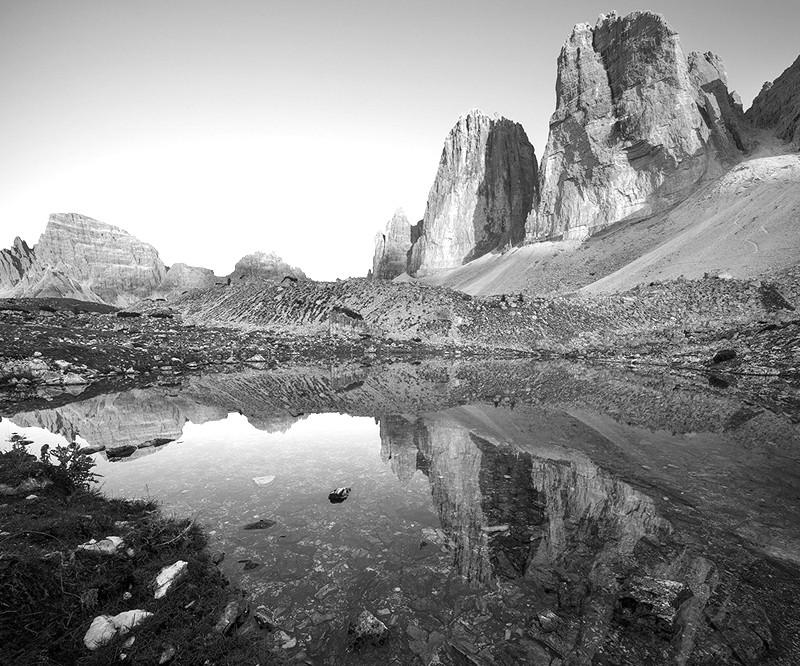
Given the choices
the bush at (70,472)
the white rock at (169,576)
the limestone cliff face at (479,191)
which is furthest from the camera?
the limestone cliff face at (479,191)

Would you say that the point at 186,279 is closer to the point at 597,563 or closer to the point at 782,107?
the point at 597,563

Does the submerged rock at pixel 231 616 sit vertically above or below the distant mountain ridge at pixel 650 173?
below

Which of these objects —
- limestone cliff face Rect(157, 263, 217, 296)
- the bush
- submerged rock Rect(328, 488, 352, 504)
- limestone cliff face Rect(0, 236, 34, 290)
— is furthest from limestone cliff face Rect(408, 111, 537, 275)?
limestone cliff face Rect(0, 236, 34, 290)

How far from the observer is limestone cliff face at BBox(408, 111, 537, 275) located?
3959 inches

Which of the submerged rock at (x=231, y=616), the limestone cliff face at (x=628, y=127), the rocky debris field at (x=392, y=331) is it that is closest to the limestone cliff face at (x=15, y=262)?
the rocky debris field at (x=392, y=331)

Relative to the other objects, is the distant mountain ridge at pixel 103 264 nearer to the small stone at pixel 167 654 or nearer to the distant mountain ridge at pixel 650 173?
the distant mountain ridge at pixel 650 173

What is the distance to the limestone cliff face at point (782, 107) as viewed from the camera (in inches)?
2322

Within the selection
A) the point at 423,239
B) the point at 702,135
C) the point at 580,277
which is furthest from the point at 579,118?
the point at 423,239

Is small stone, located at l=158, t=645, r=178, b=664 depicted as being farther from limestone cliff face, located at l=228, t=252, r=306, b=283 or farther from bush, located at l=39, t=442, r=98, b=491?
limestone cliff face, located at l=228, t=252, r=306, b=283

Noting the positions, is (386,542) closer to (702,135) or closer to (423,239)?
(702,135)

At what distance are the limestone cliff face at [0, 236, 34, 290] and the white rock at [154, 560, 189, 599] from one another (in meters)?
159

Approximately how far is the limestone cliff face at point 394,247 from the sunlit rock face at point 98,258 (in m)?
77.8

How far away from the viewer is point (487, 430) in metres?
8.70

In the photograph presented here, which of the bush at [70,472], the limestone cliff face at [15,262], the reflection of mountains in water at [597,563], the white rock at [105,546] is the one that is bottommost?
the reflection of mountains in water at [597,563]
